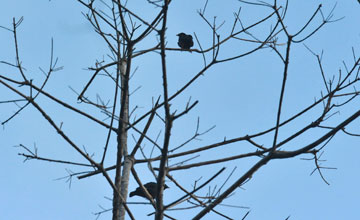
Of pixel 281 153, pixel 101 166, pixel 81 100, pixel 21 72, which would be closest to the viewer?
pixel 281 153

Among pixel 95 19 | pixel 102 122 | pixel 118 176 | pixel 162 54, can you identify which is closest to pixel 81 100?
pixel 102 122

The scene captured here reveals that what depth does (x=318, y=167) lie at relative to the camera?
12.3ft

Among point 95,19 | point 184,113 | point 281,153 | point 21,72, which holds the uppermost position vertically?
point 95,19

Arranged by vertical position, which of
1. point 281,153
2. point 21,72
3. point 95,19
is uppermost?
A: point 95,19

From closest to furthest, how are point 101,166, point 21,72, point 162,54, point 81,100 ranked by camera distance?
point 162,54 → point 101,166 → point 21,72 → point 81,100

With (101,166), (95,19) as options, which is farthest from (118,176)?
(95,19)

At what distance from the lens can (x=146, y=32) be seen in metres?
3.51

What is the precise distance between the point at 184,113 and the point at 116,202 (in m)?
1.02

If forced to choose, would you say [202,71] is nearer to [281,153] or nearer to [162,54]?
[162,54]

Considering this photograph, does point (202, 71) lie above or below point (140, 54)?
below

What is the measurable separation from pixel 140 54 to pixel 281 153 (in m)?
1.95

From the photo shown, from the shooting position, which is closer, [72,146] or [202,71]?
[72,146]

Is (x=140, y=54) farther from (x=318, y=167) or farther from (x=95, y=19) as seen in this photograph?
(x=318, y=167)

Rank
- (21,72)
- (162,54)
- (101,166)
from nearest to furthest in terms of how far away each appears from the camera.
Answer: (162,54), (101,166), (21,72)
